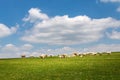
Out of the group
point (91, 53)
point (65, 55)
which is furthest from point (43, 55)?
point (91, 53)

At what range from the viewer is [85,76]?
124 feet

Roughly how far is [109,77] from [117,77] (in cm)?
97

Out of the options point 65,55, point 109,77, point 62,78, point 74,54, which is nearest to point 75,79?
point 62,78

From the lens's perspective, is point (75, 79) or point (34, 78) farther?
point (34, 78)

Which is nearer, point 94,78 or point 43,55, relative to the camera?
point 94,78

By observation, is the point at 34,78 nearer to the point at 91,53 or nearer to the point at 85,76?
the point at 85,76

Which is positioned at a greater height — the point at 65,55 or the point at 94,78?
the point at 65,55

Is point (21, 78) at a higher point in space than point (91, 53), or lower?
lower

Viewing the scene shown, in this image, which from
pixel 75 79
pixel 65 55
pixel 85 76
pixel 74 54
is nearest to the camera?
pixel 75 79

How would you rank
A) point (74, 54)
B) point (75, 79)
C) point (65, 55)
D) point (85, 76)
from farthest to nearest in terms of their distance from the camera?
point (74, 54) → point (65, 55) → point (85, 76) → point (75, 79)

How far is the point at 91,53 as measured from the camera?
96312 mm

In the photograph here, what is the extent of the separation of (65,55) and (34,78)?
5071cm

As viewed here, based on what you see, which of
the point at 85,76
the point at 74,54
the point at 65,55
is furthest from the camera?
the point at 74,54

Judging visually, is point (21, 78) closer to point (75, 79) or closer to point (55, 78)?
point (55, 78)
